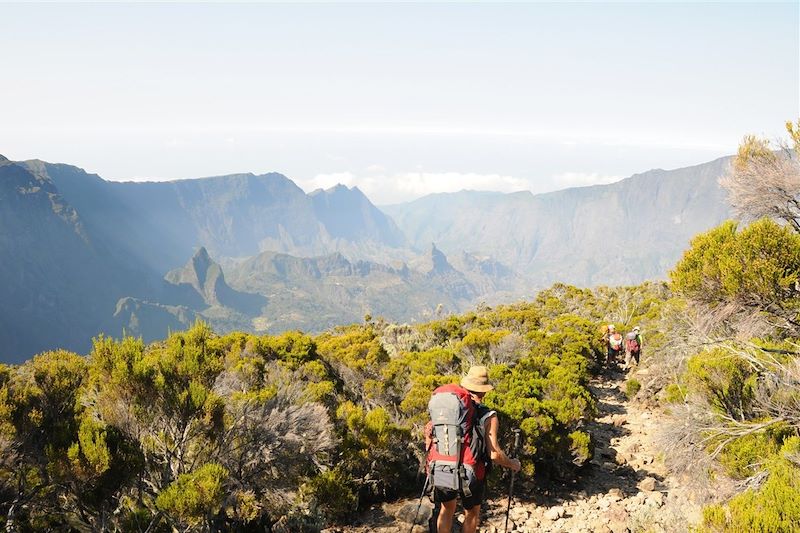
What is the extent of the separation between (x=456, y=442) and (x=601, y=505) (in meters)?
6.44

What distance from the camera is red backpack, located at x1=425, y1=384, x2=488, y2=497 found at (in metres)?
5.09

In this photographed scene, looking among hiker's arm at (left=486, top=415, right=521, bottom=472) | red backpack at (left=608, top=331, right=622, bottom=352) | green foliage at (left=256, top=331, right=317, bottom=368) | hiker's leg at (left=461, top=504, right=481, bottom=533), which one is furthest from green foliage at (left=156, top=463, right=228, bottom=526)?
red backpack at (left=608, top=331, right=622, bottom=352)

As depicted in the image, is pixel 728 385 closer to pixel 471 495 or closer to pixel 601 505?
pixel 601 505

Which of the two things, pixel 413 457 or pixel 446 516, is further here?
pixel 413 457

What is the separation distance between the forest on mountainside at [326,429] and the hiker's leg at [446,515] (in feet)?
8.60

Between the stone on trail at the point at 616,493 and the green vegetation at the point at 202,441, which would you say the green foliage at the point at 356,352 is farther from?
the stone on trail at the point at 616,493

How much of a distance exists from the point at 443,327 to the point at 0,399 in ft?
69.2

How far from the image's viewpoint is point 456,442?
507 centimetres

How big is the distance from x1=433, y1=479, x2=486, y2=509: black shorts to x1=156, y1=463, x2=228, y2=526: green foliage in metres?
2.90

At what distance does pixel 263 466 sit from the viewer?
7.47m

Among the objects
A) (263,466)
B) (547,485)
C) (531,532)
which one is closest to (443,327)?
(547,485)

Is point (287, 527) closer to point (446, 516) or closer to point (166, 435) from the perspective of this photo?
point (166, 435)

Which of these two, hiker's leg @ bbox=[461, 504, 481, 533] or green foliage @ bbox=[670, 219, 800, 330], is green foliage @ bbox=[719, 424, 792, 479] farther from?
hiker's leg @ bbox=[461, 504, 481, 533]

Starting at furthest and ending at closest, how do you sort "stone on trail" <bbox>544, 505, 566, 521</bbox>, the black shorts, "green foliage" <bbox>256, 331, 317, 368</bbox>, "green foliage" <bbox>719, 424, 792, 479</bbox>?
"green foliage" <bbox>256, 331, 317, 368</bbox>, "stone on trail" <bbox>544, 505, 566, 521</bbox>, "green foliage" <bbox>719, 424, 792, 479</bbox>, the black shorts
